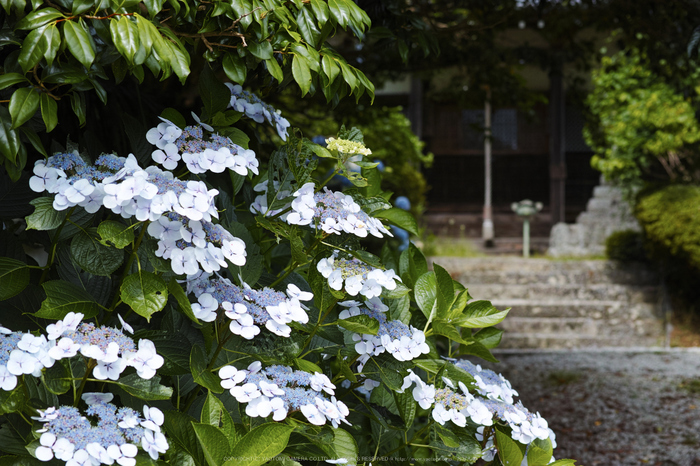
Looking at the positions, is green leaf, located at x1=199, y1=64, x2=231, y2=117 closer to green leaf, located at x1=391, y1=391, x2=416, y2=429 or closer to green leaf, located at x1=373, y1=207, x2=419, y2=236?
green leaf, located at x1=373, y1=207, x2=419, y2=236

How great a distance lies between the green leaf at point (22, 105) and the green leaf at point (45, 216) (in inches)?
4.9

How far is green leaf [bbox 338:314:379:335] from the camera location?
87cm

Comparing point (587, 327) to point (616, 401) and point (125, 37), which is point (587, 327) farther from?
point (125, 37)

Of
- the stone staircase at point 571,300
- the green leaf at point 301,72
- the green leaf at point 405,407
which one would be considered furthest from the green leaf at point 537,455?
the stone staircase at point 571,300

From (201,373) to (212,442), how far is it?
0.12 meters

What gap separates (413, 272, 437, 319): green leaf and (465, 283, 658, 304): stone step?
192 inches

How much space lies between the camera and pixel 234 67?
94 cm

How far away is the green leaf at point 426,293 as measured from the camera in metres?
1.06

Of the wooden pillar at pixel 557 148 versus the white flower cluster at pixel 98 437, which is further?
the wooden pillar at pixel 557 148

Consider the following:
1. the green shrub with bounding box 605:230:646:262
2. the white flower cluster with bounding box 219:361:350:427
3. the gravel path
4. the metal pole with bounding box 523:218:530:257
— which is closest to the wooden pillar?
the metal pole with bounding box 523:218:530:257

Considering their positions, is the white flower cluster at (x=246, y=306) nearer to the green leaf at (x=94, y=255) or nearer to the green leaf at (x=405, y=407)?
the green leaf at (x=94, y=255)

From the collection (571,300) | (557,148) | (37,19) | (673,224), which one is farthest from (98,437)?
(557,148)

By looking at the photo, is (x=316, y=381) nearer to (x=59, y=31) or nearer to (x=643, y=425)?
(x=59, y=31)

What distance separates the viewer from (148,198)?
0.73 metres
